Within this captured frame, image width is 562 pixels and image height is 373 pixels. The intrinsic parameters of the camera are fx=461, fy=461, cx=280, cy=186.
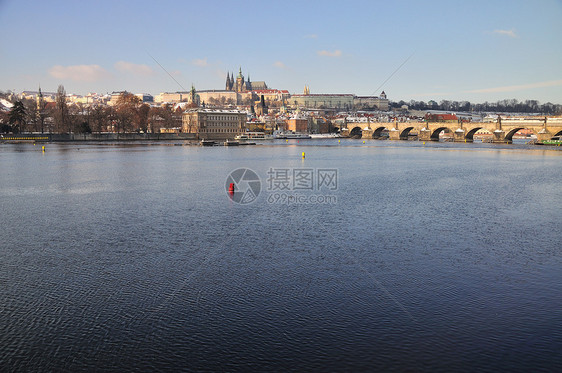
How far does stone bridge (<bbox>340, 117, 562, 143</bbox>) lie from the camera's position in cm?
6744

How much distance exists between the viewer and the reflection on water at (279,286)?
234 inches

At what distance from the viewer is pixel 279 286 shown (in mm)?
8188

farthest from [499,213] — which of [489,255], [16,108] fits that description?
[16,108]

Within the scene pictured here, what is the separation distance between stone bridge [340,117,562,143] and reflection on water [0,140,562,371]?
195 ft

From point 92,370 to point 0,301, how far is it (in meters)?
2.97

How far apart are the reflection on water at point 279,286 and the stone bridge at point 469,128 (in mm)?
59419

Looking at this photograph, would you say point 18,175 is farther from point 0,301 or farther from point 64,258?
point 0,301

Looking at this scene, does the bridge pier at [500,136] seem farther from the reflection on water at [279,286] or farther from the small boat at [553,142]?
the reflection on water at [279,286]

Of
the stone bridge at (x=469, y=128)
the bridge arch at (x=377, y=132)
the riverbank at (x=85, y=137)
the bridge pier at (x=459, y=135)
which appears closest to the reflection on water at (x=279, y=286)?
the stone bridge at (x=469, y=128)

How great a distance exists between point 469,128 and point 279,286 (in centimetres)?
7846

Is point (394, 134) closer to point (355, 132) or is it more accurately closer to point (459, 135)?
point (459, 135)

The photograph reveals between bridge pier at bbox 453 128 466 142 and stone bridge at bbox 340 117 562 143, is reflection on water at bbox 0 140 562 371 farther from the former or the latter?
bridge pier at bbox 453 128 466 142

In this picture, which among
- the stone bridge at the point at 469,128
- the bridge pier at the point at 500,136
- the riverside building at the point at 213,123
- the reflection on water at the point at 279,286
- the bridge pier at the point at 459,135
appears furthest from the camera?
the riverside building at the point at 213,123

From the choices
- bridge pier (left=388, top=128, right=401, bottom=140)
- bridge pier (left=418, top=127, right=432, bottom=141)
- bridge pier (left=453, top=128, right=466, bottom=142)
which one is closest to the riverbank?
bridge pier (left=388, top=128, right=401, bottom=140)
